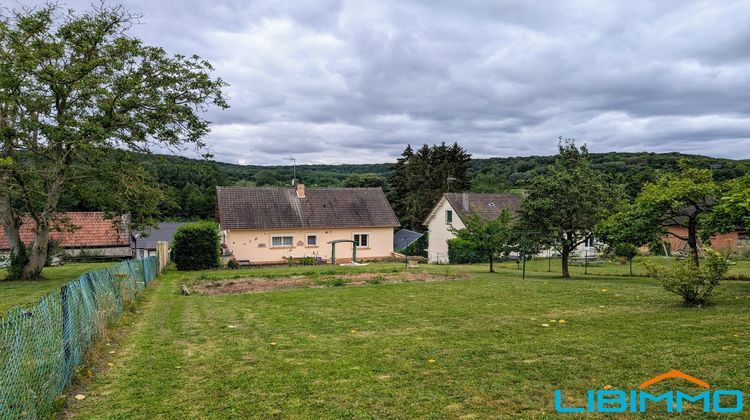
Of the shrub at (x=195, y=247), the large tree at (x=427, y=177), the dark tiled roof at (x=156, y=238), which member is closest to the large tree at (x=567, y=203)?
the shrub at (x=195, y=247)

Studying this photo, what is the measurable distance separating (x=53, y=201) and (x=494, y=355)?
21337 mm

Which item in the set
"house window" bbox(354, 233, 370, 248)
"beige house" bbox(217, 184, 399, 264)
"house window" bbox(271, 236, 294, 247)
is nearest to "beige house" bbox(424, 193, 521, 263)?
"beige house" bbox(217, 184, 399, 264)

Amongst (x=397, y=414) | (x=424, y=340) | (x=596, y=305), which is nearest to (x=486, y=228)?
(x=596, y=305)

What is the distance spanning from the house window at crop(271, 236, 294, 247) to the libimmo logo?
31653 millimetres

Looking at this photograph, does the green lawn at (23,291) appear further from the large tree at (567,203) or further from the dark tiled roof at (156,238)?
the dark tiled roof at (156,238)

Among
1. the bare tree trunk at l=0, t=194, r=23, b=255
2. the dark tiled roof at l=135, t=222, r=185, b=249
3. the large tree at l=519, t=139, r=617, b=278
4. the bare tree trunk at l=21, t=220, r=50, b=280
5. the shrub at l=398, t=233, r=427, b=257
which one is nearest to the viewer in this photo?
the large tree at l=519, t=139, r=617, b=278

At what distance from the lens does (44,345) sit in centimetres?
525

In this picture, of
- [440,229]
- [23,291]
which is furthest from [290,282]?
[440,229]

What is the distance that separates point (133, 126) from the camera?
67.5 ft

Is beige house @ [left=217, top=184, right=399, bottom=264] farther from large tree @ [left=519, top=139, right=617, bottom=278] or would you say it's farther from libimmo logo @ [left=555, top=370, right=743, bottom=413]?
libimmo logo @ [left=555, top=370, right=743, bottom=413]

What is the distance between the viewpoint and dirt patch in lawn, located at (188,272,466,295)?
1633cm

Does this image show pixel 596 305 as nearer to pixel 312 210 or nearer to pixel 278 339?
pixel 278 339

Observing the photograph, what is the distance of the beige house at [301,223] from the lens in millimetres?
34375

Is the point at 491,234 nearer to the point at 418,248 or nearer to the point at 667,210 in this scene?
the point at 667,210
